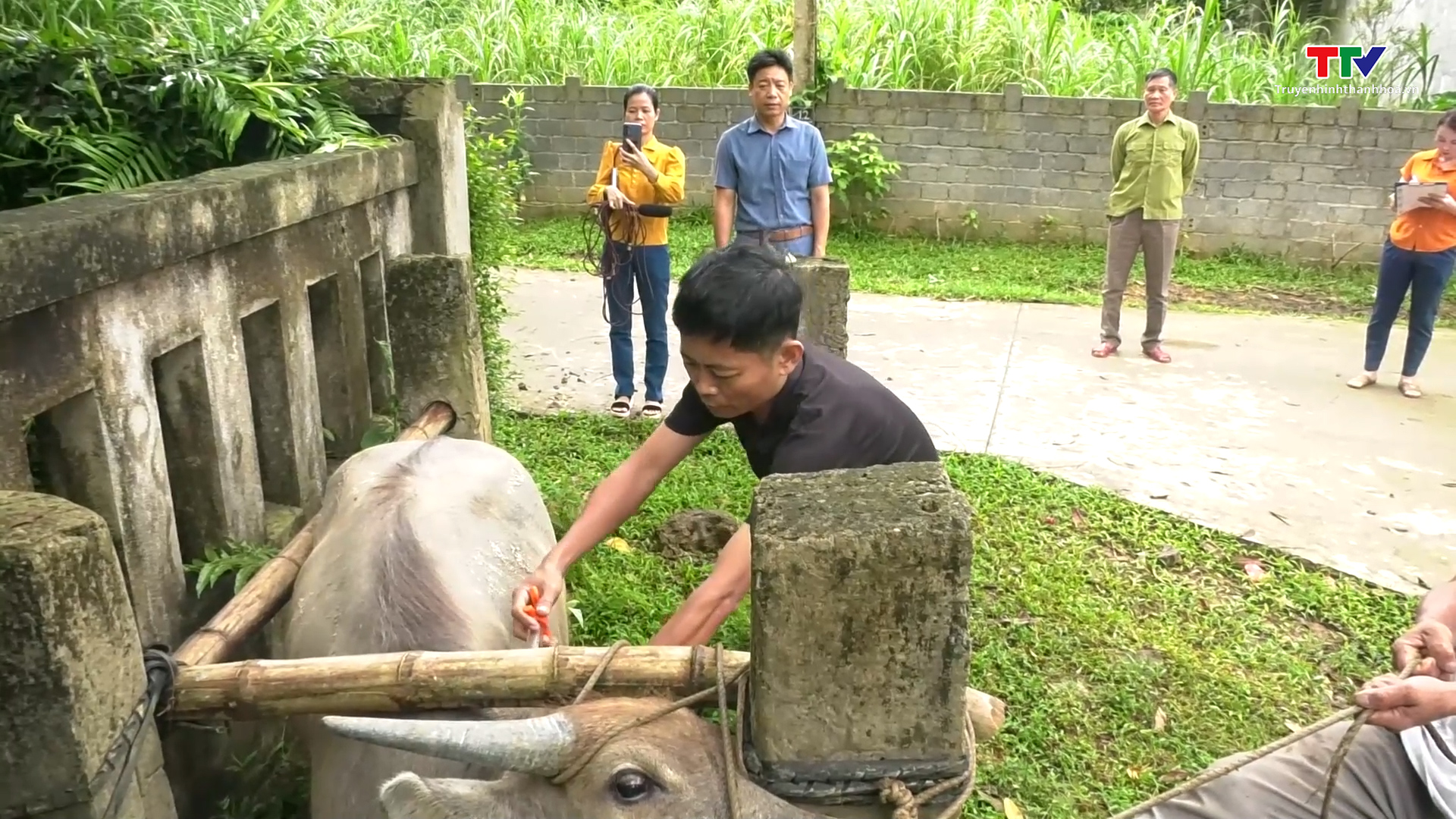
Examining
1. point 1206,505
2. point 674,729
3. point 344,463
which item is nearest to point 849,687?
point 674,729

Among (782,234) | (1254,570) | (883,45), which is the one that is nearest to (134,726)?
(1254,570)

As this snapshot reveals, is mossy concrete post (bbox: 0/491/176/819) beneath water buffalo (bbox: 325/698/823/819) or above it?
above

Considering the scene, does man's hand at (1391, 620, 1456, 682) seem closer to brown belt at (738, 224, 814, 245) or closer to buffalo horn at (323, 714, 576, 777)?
buffalo horn at (323, 714, 576, 777)

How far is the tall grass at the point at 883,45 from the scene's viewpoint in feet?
35.6

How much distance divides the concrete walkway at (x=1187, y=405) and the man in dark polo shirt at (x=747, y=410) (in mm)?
3123

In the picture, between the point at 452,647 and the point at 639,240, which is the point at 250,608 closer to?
the point at 452,647

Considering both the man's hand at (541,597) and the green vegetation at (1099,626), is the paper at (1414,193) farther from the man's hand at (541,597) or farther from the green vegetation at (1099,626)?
the man's hand at (541,597)

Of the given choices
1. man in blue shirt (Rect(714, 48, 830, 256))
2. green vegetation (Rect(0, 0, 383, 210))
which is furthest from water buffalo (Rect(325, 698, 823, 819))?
man in blue shirt (Rect(714, 48, 830, 256))

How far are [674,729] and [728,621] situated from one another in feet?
7.20

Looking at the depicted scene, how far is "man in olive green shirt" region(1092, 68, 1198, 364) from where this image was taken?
23.3 ft

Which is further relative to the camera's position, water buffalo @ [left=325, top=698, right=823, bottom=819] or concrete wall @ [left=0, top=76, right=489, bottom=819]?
concrete wall @ [left=0, top=76, right=489, bottom=819]

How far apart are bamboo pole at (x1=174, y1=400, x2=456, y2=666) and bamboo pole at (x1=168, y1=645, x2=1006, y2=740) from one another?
0.13 metres

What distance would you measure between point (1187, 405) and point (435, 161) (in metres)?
4.58

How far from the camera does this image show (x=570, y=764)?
179 centimetres
